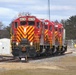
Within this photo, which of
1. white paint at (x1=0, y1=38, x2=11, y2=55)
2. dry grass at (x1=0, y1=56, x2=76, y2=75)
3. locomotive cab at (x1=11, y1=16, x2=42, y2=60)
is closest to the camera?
dry grass at (x1=0, y1=56, x2=76, y2=75)

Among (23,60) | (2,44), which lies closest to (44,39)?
(23,60)

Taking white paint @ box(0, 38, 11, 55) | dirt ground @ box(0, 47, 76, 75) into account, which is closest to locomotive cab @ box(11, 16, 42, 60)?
dirt ground @ box(0, 47, 76, 75)

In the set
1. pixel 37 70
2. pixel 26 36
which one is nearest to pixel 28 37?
pixel 26 36

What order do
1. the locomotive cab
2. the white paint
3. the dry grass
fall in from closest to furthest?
1. the dry grass
2. the locomotive cab
3. the white paint

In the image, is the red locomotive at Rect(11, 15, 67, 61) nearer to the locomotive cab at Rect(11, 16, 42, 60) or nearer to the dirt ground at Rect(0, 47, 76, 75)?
the locomotive cab at Rect(11, 16, 42, 60)

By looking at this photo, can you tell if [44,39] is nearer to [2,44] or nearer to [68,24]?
[2,44]

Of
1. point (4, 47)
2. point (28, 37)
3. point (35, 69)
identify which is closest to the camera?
point (35, 69)

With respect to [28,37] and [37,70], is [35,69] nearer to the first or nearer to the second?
[37,70]

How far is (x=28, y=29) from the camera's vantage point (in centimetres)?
3375

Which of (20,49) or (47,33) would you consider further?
(47,33)

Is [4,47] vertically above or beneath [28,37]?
beneath

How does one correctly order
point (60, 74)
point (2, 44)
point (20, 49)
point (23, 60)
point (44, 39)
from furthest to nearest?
point (2, 44)
point (44, 39)
point (20, 49)
point (23, 60)
point (60, 74)

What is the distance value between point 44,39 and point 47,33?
6.06 ft

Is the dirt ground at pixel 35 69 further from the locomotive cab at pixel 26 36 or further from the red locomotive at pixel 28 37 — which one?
the locomotive cab at pixel 26 36
